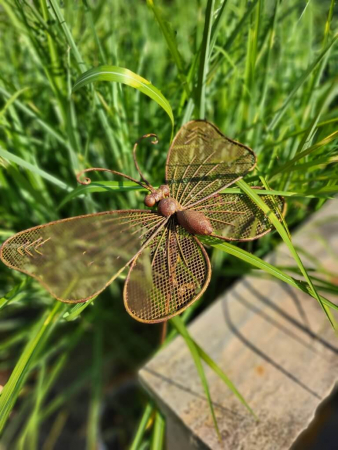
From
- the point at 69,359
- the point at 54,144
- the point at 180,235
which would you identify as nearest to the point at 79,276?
the point at 180,235

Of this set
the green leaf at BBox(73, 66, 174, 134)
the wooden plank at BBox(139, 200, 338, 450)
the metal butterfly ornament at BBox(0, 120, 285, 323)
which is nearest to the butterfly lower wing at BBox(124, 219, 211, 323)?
the metal butterfly ornament at BBox(0, 120, 285, 323)

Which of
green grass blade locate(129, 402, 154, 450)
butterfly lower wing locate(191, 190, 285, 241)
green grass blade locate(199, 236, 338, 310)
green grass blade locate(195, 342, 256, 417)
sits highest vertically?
butterfly lower wing locate(191, 190, 285, 241)

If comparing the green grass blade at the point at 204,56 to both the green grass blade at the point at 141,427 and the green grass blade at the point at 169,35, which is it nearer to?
the green grass blade at the point at 169,35

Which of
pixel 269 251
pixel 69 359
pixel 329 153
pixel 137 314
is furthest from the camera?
pixel 69 359

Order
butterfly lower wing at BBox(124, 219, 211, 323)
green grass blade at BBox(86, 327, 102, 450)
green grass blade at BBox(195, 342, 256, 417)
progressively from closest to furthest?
butterfly lower wing at BBox(124, 219, 211, 323) < green grass blade at BBox(195, 342, 256, 417) < green grass blade at BBox(86, 327, 102, 450)

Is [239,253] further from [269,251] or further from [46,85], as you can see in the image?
[46,85]

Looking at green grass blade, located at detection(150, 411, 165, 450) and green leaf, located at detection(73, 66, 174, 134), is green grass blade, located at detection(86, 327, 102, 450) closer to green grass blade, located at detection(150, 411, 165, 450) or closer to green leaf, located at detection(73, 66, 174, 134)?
green grass blade, located at detection(150, 411, 165, 450)

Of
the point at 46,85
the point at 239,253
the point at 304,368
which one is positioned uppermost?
the point at 46,85
